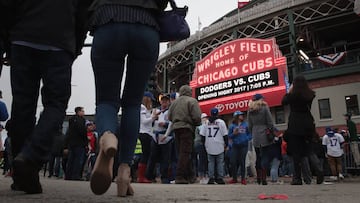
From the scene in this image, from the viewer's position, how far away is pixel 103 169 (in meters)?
1.63

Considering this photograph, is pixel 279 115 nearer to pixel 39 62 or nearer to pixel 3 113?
pixel 3 113

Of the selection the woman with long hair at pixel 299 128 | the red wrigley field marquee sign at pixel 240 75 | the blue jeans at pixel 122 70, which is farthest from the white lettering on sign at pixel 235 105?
the blue jeans at pixel 122 70

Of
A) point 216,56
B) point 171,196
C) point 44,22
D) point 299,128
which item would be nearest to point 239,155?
point 299,128

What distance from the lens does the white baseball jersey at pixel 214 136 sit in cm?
634

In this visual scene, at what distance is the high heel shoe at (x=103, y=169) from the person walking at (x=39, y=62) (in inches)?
22.1

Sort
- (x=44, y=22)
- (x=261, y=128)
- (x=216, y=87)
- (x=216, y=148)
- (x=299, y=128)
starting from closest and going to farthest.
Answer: (x=44, y=22) → (x=299, y=128) → (x=261, y=128) → (x=216, y=148) → (x=216, y=87)

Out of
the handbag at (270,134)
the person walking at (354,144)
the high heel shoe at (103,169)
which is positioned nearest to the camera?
the high heel shoe at (103,169)

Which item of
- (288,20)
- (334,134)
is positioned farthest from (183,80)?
(334,134)

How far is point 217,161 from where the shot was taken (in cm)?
638

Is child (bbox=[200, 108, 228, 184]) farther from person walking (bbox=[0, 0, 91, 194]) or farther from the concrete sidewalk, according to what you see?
person walking (bbox=[0, 0, 91, 194])

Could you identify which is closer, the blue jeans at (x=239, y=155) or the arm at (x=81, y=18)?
the arm at (x=81, y=18)

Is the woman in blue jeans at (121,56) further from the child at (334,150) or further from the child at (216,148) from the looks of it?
the child at (334,150)

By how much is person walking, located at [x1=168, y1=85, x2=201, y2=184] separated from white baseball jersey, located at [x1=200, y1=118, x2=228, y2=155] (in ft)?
3.26

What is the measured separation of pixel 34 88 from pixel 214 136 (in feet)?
14.9
